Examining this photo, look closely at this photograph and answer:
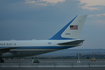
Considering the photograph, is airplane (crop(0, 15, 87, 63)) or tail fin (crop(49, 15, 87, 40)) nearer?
airplane (crop(0, 15, 87, 63))

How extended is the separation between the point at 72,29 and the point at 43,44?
5220 millimetres

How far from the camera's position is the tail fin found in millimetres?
26344

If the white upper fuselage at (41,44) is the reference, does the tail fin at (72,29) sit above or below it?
above

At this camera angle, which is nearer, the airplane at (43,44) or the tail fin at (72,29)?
the airplane at (43,44)

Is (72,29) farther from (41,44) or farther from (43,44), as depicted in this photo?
(41,44)

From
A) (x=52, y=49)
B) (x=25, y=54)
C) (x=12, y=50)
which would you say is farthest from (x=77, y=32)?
(x=12, y=50)

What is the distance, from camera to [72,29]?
1043 inches

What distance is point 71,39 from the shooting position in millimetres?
26500

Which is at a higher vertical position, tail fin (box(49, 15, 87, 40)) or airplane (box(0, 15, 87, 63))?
tail fin (box(49, 15, 87, 40))

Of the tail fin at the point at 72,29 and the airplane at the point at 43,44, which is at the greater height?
the tail fin at the point at 72,29

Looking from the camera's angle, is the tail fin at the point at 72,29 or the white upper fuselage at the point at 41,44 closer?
the white upper fuselage at the point at 41,44

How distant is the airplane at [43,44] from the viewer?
82.3 ft

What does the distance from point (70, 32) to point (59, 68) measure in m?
10.3

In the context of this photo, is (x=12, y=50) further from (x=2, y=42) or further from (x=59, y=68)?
(x=59, y=68)
